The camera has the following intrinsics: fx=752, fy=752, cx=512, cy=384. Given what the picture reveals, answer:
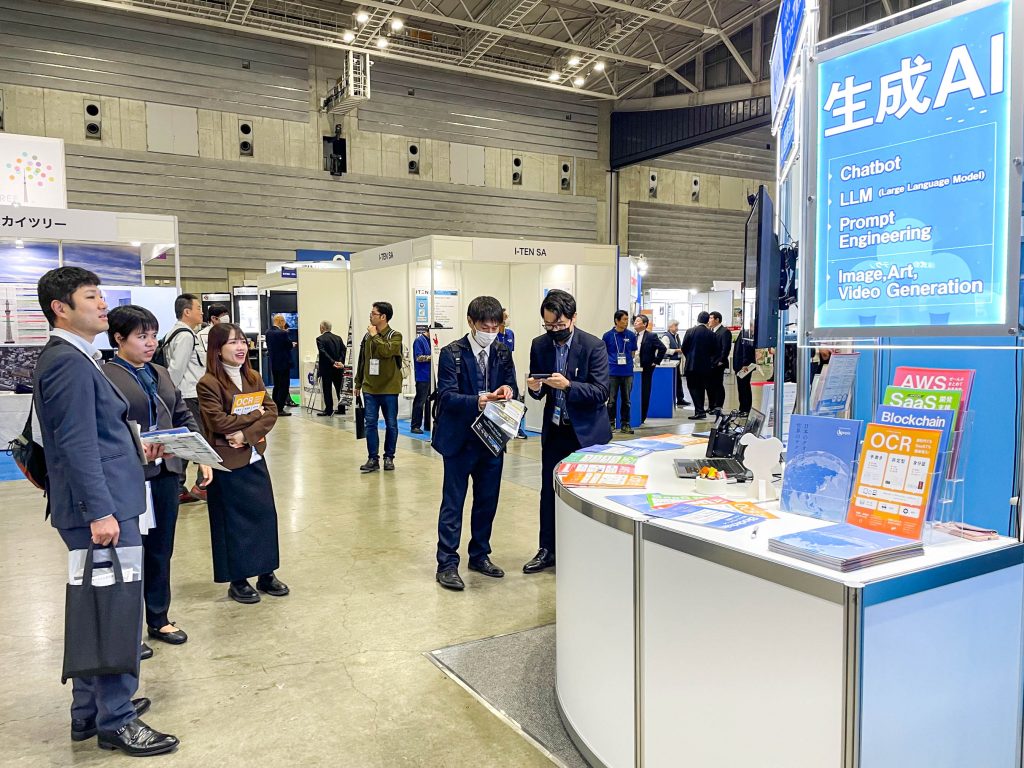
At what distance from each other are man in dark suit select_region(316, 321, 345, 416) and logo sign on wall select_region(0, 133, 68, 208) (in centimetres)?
385

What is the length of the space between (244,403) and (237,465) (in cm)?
27

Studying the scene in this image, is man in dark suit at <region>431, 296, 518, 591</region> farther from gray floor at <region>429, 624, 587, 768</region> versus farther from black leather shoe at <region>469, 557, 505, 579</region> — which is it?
gray floor at <region>429, 624, 587, 768</region>

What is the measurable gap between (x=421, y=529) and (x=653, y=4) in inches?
438

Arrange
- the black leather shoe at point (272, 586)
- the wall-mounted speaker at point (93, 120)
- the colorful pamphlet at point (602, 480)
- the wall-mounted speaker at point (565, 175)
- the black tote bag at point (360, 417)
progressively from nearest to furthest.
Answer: the colorful pamphlet at point (602, 480) → the black leather shoe at point (272, 586) → the black tote bag at point (360, 417) → the wall-mounted speaker at point (93, 120) → the wall-mounted speaker at point (565, 175)

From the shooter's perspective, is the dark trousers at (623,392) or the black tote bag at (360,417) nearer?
the black tote bag at (360,417)

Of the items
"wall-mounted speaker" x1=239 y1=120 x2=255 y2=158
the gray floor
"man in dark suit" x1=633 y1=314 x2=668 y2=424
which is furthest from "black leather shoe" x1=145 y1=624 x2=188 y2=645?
"wall-mounted speaker" x1=239 y1=120 x2=255 y2=158

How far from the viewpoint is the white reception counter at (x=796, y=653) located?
4.63 feet

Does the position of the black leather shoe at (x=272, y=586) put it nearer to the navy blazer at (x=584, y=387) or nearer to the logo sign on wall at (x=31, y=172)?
the navy blazer at (x=584, y=387)

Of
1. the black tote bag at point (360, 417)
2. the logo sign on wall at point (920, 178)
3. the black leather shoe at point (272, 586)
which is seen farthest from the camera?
the black tote bag at point (360, 417)

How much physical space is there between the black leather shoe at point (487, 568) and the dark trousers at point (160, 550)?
1.44m

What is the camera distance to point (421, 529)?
4711mm

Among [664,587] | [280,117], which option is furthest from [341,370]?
[664,587]

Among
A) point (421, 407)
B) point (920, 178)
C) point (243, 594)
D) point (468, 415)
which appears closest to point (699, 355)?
point (421, 407)

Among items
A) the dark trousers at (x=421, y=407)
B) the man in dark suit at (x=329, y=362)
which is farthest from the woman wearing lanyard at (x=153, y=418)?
the man in dark suit at (x=329, y=362)
